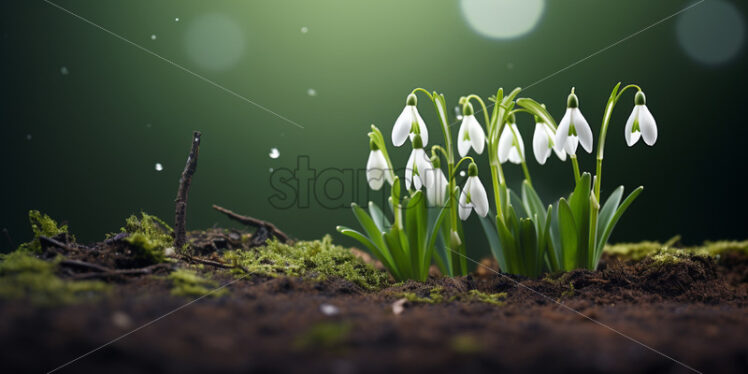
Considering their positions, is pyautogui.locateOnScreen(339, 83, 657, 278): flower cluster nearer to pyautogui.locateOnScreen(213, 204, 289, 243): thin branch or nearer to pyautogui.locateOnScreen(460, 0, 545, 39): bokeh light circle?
pyautogui.locateOnScreen(213, 204, 289, 243): thin branch

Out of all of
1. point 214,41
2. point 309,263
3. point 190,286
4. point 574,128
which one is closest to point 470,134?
point 574,128

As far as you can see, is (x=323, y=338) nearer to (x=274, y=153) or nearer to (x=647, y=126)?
(x=647, y=126)

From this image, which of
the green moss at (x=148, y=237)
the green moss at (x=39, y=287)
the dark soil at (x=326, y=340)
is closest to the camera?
the dark soil at (x=326, y=340)

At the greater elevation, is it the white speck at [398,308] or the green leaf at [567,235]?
the green leaf at [567,235]

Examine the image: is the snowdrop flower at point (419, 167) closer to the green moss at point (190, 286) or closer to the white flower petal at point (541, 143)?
the white flower petal at point (541, 143)

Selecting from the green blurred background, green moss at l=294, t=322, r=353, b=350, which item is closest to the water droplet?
the green blurred background

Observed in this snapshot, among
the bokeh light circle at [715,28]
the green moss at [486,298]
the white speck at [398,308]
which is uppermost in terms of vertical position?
the bokeh light circle at [715,28]

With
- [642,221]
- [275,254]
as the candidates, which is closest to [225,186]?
[275,254]

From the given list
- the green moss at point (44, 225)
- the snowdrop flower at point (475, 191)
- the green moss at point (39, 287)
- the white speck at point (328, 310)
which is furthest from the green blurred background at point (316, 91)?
the white speck at point (328, 310)
